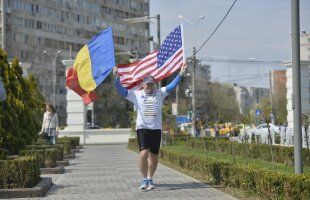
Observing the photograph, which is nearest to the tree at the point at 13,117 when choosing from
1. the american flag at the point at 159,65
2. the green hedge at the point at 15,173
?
the american flag at the point at 159,65

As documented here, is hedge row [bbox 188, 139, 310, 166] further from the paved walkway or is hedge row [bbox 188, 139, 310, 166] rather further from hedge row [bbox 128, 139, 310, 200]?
the paved walkway

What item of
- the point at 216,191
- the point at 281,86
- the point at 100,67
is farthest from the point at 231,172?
the point at 281,86

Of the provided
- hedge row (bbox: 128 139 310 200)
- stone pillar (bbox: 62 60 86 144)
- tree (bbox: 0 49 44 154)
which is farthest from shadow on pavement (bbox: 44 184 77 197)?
stone pillar (bbox: 62 60 86 144)

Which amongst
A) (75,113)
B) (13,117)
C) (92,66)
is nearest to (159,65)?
(92,66)

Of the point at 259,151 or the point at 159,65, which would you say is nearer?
the point at 159,65

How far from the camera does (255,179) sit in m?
10.0

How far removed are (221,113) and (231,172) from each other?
89786 millimetres

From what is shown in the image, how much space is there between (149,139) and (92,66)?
230cm

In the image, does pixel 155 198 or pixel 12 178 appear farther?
pixel 12 178

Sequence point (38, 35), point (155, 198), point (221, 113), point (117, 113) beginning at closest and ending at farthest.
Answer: point (155, 198), point (117, 113), point (38, 35), point (221, 113)

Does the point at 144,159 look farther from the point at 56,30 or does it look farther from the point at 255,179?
the point at 56,30

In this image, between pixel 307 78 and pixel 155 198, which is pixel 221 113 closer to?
A: pixel 307 78

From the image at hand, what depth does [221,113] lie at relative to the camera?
3974 inches

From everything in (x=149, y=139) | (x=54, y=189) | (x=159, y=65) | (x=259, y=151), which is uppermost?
(x=159, y=65)
